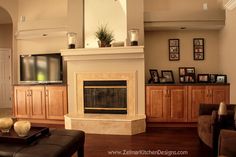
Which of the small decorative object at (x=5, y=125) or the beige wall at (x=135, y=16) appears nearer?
the small decorative object at (x=5, y=125)

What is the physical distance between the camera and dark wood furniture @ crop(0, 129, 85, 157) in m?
1.83

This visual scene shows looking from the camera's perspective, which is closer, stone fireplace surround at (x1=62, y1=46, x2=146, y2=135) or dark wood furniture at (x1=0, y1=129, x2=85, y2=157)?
dark wood furniture at (x1=0, y1=129, x2=85, y2=157)

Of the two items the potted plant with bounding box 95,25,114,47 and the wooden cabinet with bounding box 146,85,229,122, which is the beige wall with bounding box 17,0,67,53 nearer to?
the potted plant with bounding box 95,25,114,47

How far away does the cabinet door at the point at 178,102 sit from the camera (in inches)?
175

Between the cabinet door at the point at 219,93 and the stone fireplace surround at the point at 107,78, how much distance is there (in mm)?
1445

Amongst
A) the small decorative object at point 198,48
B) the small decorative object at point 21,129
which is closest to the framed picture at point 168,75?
the small decorative object at point 198,48

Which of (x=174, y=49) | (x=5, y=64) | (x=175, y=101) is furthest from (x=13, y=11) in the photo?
(x=175, y=101)

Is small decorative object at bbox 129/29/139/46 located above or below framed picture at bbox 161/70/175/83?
above

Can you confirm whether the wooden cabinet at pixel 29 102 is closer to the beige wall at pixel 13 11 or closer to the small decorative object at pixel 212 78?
the beige wall at pixel 13 11

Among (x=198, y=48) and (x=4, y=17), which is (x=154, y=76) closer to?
(x=198, y=48)

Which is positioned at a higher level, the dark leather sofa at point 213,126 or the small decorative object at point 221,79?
the small decorative object at point 221,79

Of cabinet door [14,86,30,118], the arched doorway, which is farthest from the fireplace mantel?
the arched doorway

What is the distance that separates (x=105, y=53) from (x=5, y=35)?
187 inches

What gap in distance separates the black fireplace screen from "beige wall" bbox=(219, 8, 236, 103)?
213 centimetres
